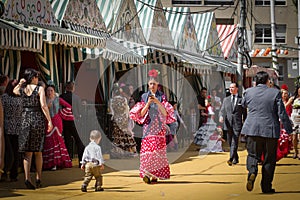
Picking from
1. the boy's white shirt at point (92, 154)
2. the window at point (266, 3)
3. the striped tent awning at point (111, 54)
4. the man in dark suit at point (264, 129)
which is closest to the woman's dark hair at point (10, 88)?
the boy's white shirt at point (92, 154)

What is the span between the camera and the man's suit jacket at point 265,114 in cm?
1114

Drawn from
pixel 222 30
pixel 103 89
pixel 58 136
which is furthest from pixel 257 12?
pixel 58 136

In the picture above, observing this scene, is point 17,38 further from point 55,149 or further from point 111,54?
point 111,54

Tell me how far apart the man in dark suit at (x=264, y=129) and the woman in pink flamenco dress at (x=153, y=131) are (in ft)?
6.03

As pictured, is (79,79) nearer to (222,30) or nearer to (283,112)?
(283,112)

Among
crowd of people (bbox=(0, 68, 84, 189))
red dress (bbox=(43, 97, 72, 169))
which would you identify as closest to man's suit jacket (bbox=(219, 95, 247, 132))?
crowd of people (bbox=(0, 68, 84, 189))

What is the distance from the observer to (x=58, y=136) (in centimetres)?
1517

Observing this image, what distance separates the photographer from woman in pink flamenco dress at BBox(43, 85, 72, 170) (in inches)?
583

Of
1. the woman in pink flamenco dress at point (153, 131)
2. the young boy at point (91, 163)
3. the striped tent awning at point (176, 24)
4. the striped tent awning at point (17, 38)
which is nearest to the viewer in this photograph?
the young boy at point (91, 163)

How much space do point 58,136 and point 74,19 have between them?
4.52 metres

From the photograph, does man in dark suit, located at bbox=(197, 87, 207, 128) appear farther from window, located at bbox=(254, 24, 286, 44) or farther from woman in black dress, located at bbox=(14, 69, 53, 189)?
window, located at bbox=(254, 24, 286, 44)

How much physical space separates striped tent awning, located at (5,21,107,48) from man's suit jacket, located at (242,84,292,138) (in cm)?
500

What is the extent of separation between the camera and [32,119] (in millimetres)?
11680

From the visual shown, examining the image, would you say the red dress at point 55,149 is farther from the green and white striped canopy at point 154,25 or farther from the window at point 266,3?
the window at point 266,3
